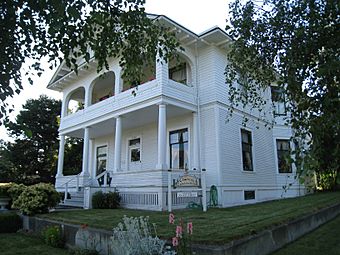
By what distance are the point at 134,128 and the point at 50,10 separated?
13638 millimetres

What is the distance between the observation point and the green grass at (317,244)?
565 cm

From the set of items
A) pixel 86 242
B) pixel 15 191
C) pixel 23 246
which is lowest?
pixel 23 246

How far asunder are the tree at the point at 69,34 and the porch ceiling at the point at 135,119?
8.11 m

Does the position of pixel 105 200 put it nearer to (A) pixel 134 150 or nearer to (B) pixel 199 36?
(A) pixel 134 150

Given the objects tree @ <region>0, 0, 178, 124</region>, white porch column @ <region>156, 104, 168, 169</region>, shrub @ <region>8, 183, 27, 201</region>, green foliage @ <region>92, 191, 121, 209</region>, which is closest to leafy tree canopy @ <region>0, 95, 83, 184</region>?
shrub @ <region>8, 183, 27, 201</region>

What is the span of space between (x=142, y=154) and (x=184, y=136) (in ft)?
10.4

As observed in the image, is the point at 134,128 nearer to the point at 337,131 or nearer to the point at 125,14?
the point at 125,14

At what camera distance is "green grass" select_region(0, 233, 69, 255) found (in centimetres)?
680

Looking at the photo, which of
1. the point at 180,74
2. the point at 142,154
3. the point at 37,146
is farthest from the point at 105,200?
the point at 37,146

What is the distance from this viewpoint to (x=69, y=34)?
4164mm

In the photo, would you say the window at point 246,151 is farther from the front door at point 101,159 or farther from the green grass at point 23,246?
the green grass at point 23,246

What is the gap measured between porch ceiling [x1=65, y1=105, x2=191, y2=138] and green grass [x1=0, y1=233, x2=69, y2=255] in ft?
23.0

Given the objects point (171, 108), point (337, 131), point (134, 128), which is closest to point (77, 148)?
point (134, 128)

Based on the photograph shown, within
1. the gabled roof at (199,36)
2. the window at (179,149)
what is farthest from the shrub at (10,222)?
the window at (179,149)
